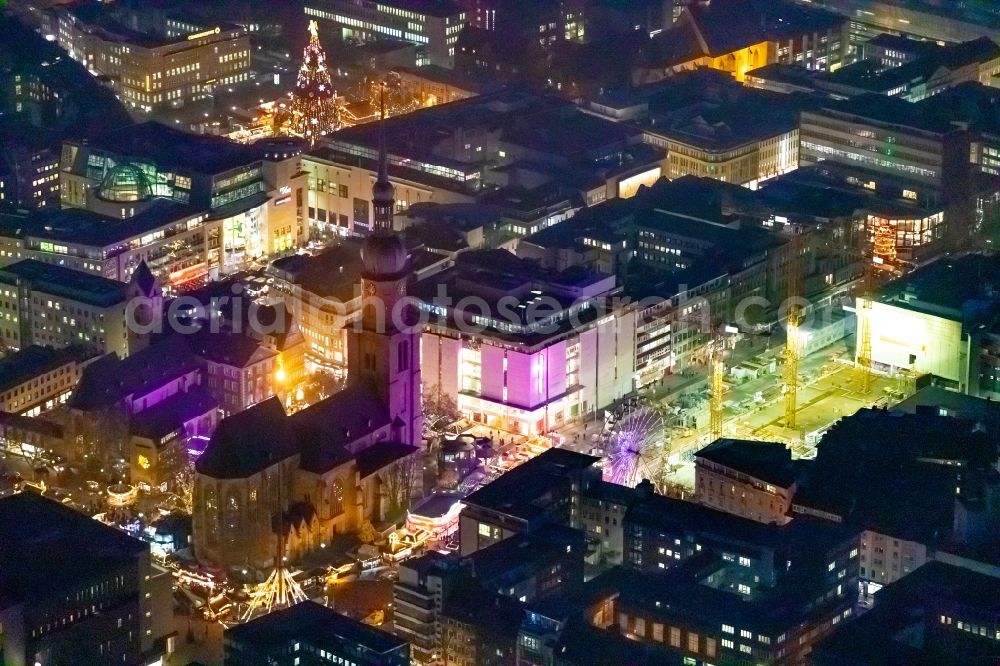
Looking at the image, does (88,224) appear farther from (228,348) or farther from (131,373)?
(131,373)

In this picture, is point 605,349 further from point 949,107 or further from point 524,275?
point 949,107

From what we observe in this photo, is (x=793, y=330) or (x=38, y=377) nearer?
(x=38, y=377)

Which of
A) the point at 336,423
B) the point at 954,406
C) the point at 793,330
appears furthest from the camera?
the point at 793,330

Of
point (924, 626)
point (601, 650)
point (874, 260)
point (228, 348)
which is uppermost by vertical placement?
point (228, 348)

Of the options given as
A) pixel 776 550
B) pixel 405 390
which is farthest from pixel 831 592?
pixel 405 390

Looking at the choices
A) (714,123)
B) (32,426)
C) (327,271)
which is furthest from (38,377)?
(714,123)

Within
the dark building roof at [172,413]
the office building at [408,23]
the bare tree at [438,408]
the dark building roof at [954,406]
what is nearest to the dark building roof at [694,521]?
the dark building roof at [954,406]

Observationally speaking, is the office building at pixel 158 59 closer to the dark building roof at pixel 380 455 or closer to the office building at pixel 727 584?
the dark building roof at pixel 380 455

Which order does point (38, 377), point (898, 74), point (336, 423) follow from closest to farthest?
point (336, 423), point (38, 377), point (898, 74)
